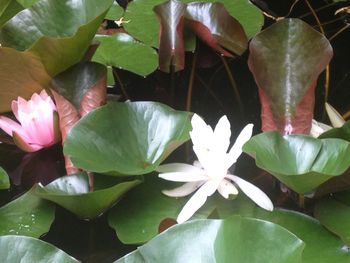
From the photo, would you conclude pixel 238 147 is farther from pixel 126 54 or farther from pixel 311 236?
pixel 126 54

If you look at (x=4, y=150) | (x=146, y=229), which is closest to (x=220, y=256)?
(x=146, y=229)

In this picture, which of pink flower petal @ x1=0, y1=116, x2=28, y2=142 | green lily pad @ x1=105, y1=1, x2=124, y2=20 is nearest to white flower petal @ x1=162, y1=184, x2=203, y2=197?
pink flower petal @ x1=0, y1=116, x2=28, y2=142

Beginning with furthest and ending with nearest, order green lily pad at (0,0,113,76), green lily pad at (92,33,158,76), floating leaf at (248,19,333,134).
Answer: green lily pad at (92,33,158,76) < green lily pad at (0,0,113,76) < floating leaf at (248,19,333,134)

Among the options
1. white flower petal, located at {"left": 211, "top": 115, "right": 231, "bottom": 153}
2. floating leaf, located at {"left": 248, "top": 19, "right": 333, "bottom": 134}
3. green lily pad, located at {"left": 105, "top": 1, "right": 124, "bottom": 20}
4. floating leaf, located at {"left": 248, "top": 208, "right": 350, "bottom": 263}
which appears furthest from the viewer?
green lily pad, located at {"left": 105, "top": 1, "right": 124, "bottom": 20}

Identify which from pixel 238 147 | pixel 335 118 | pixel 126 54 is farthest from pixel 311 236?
pixel 126 54

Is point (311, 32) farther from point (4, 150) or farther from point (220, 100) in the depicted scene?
point (4, 150)

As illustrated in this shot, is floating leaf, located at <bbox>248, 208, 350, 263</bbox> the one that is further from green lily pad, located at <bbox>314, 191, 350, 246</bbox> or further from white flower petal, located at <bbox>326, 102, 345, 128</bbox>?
white flower petal, located at <bbox>326, 102, 345, 128</bbox>
